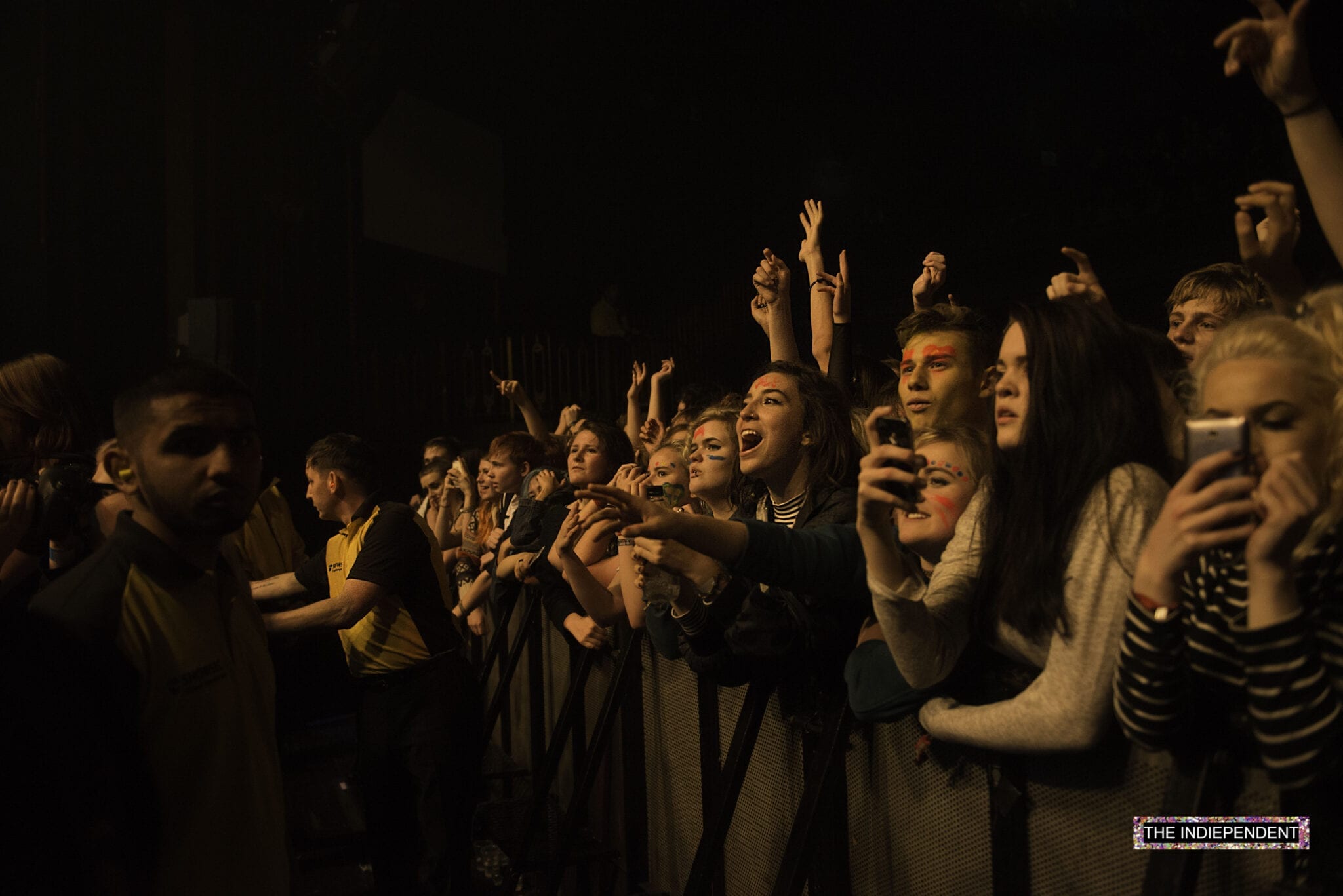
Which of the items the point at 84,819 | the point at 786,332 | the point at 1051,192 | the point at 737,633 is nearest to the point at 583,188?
the point at 1051,192

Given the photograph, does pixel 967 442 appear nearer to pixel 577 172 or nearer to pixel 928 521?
pixel 928 521

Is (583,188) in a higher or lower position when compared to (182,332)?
higher

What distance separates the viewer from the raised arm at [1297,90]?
190cm

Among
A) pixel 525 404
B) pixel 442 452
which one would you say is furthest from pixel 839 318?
pixel 442 452

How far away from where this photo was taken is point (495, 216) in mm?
12594

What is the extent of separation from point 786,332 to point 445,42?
9.34 meters

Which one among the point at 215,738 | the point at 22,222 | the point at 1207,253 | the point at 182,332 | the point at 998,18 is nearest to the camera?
the point at 215,738

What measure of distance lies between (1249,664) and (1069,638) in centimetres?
35

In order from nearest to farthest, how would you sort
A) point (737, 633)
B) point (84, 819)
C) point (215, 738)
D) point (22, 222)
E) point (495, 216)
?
point (84, 819)
point (215, 738)
point (737, 633)
point (22, 222)
point (495, 216)

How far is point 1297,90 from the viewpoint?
192 cm

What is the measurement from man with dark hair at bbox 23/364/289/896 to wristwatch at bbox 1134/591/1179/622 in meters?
1.58

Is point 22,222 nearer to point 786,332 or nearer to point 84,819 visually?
point 786,332

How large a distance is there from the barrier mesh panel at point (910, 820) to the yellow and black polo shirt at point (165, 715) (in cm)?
123

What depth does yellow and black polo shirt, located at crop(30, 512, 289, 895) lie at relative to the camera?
1697 mm
